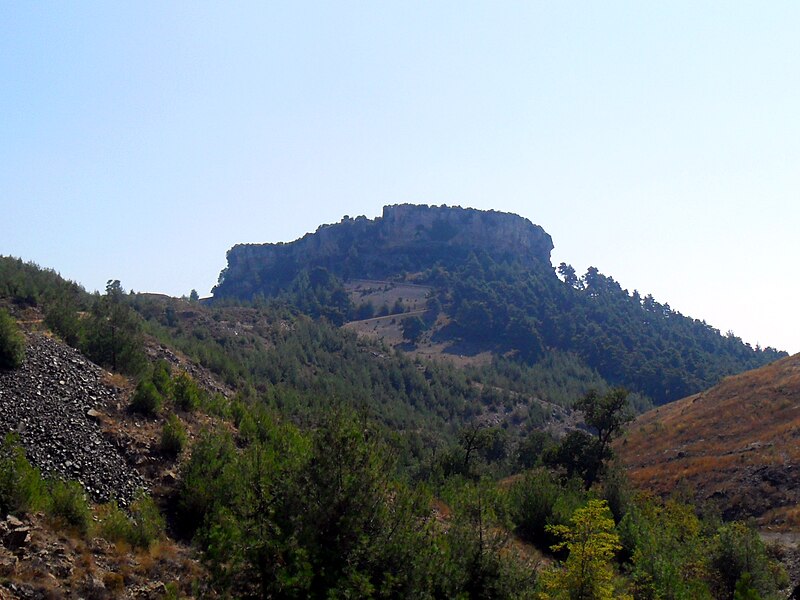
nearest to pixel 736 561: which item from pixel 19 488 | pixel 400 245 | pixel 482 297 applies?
pixel 19 488

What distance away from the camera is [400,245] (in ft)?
583

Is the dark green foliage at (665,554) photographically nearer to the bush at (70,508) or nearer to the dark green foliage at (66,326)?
the bush at (70,508)

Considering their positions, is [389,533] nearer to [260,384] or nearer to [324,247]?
[260,384]

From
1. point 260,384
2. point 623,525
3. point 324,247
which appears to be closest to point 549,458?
point 623,525

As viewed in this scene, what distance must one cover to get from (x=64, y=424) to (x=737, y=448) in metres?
38.5

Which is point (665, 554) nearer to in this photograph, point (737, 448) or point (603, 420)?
point (603, 420)

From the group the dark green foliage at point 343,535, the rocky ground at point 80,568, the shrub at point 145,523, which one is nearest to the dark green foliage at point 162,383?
the shrub at point 145,523

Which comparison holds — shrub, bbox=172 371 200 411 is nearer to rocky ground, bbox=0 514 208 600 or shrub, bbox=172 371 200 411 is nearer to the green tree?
rocky ground, bbox=0 514 208 600

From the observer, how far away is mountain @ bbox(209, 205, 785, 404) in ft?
403

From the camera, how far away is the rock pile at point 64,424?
→ 536 inches

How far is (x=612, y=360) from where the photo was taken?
120938 mm

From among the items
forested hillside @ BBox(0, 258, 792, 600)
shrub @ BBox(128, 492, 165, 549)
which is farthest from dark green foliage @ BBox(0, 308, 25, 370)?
shrub @ BBox(128, 492, 165, 549)

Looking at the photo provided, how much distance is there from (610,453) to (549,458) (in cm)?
413

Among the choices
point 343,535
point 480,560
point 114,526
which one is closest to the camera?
point 343,535
